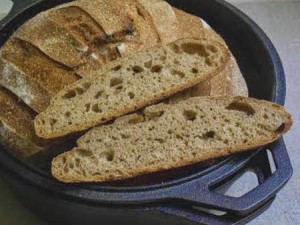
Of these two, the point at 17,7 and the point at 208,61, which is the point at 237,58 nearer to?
the point at 208,61

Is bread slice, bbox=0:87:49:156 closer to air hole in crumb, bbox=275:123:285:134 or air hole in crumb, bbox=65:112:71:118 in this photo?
air hole in crumb, bbox=65:112:71:118

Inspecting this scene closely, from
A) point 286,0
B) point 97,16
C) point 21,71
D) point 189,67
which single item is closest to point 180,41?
point 189,67

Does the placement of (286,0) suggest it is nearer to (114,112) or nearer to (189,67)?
(189,67)

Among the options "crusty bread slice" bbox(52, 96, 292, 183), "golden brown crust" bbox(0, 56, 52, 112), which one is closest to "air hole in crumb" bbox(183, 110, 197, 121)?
"crusty bread slice" bbox(52, 96, 292, 183)

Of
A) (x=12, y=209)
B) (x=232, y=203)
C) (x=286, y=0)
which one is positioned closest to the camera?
(x=232, y=203)

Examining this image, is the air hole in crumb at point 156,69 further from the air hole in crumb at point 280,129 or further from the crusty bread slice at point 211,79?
the air hole in crumb at point 280,129
